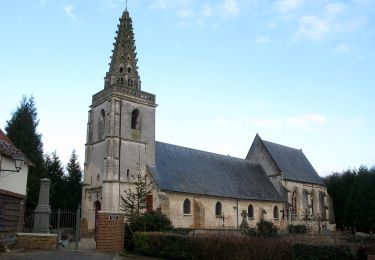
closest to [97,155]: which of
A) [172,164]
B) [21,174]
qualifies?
[172,164]

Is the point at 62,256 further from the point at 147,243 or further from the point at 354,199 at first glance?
the point at 354,199

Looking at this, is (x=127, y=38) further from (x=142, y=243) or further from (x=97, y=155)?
(x=142, y=243)

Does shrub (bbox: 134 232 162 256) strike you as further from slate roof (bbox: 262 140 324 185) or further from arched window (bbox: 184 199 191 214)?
slate roof (bbox: 262 140 324 185)

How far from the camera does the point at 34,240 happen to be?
1947 cm

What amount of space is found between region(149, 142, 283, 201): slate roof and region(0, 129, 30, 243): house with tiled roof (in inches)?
551

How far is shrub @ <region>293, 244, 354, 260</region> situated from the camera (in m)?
14.4

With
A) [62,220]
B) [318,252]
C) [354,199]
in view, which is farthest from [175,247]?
[354,199]

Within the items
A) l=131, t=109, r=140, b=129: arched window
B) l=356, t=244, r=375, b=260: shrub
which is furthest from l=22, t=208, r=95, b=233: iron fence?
l=356, t=244, r=375, b=260: shrub

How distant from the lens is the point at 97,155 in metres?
35.8

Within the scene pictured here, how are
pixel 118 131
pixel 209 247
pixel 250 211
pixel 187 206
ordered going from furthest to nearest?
pixel 250 211 < pixel 187 206 < pixel 118 131 < pixel 209 247

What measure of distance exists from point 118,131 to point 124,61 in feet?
23.1

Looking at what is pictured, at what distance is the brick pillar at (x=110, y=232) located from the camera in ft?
64.4

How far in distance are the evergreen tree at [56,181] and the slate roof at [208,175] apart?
1294 centimetres

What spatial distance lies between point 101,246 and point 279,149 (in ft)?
109
